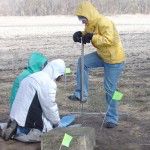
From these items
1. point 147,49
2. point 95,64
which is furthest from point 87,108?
point 147,49

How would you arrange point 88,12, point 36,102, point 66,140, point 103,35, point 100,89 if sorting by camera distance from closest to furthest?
point 66,140, point 36,102, point 103,35, point 88,12, point 100,89

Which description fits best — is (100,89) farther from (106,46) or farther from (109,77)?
(106,46)

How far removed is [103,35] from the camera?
310 inches

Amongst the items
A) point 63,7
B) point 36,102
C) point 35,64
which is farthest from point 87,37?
point 63,7

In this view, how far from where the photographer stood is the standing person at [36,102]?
22.4 ft

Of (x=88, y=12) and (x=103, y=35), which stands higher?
(x=88, y=12)

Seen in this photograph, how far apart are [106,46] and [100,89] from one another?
317cm

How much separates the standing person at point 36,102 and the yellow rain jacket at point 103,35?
111cm

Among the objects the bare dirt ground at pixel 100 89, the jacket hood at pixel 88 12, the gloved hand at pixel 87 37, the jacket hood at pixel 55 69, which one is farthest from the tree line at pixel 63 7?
the jacket hood at pixel 55 69

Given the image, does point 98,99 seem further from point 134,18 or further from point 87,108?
point 134,18

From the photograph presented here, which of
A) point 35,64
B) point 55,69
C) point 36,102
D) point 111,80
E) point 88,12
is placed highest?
point 88,12

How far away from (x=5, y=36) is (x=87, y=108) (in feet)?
44.3

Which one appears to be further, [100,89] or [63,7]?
[63,7]

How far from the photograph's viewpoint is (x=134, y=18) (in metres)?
31.0
